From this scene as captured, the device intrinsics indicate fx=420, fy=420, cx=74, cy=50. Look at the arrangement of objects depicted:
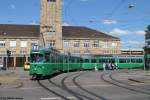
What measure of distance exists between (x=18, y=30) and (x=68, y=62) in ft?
220

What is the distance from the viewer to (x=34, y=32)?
4727 inches

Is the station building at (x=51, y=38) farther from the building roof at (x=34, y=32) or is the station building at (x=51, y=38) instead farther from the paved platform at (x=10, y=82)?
the paved platform at (x=10, y=82)

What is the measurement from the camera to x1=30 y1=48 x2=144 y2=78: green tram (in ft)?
120

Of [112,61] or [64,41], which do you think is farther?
[64,41]

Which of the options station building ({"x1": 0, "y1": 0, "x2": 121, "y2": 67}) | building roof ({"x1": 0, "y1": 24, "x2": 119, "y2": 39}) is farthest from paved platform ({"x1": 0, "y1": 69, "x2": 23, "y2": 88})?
building roof ({"x1": 0, "y1": 24, "x2": 119, "y2": 39})

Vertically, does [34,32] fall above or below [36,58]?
above

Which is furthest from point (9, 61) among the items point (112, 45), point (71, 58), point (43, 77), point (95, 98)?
point (95, 98)

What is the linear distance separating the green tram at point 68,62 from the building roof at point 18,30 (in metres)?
45.0

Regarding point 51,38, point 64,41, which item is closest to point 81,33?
point 64,41

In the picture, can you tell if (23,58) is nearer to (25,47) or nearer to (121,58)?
(25,47)

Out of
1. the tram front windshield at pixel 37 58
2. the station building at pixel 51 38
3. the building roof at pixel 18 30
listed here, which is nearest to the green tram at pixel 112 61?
the station building at pixel 51 38

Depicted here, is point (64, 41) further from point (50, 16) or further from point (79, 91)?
point (79, 91)

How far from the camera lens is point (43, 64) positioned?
3659 cm

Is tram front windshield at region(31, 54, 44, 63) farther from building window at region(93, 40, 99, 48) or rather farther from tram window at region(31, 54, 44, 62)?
building window at region(93, 40, 99, 48)
